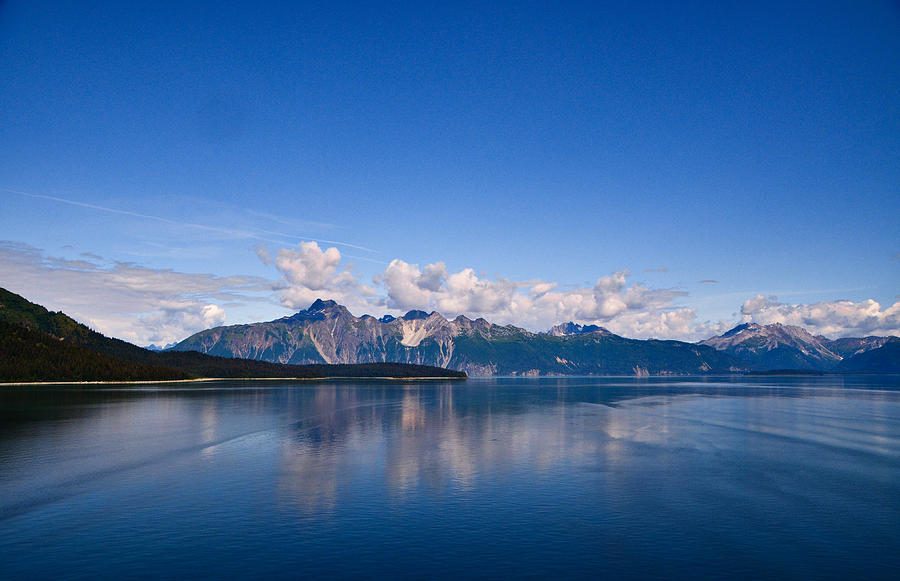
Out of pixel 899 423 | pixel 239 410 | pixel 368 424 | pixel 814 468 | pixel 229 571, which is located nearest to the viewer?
pixel 229 571

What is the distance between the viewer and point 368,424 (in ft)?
374

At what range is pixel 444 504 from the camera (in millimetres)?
48406

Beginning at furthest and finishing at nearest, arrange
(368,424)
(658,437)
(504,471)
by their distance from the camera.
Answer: (368,424), (658,437), (504,471)

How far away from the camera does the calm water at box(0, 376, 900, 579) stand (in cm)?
3456

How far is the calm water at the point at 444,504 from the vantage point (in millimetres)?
34562

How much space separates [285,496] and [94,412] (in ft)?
348

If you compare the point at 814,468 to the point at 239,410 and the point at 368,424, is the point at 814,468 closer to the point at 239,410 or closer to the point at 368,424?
the point at 368,424

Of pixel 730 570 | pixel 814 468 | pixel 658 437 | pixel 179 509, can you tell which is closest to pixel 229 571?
pixel 179 509

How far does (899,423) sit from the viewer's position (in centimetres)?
12300

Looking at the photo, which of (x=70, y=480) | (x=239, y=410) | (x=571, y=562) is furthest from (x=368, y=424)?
(x=571, y=562)

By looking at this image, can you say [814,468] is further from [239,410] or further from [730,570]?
[239,410]

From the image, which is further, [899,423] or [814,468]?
[899,423]

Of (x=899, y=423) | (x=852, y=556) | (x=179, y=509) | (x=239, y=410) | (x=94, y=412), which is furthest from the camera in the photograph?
(x=239, y=410)

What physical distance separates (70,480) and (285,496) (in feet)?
78.2
